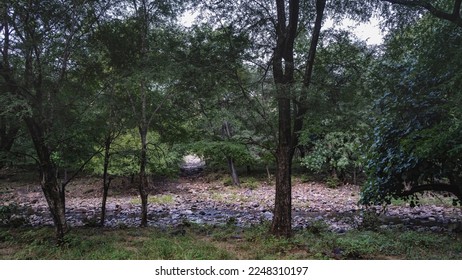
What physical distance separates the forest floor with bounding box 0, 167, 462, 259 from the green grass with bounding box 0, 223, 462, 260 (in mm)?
15

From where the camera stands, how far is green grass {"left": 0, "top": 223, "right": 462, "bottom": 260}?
477 cm

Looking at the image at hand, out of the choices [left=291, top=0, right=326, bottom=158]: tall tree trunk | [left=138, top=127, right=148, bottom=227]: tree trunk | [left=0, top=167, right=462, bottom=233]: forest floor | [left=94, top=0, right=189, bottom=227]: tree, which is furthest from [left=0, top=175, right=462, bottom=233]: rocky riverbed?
[left=291, top=0, right=326, bottom=158]: tall tree trunk

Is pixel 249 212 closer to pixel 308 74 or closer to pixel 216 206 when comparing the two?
pixel 216 206

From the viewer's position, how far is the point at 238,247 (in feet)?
17.8

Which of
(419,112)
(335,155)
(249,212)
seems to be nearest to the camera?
(419,112)

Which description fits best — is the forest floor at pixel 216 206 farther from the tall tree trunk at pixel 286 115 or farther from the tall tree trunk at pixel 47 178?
the tall tree trunk at pixel 47 178

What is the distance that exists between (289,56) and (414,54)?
7.62 ft

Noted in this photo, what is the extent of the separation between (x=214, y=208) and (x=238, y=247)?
5.86 metres

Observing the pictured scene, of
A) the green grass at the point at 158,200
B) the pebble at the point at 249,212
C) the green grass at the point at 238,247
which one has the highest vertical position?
the green grass at the point at 238,247

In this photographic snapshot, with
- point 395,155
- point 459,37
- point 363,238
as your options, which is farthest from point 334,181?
point 459,37

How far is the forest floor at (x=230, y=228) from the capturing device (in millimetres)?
4953

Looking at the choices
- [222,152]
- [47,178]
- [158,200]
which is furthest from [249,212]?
[47,178]

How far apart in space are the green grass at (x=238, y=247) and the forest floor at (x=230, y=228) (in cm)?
1

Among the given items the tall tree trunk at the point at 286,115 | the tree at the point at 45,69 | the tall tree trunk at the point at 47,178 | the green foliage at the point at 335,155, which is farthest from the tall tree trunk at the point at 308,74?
the green foliage at the point at 335,155
